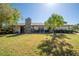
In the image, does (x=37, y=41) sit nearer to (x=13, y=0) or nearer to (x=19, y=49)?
(x=19, y=49)

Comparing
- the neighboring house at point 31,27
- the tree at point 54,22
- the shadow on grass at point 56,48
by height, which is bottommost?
the shadow on grass at point 56,48

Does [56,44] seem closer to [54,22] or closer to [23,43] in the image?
[54,22]

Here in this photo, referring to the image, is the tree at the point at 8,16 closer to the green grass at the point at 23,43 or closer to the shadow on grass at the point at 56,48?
the green grass at the point at 23,43

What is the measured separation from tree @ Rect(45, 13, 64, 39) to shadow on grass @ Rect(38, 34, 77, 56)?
0.16m

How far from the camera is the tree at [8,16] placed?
4.19 meters

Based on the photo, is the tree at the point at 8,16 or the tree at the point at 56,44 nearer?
the tree at the point at 56,44

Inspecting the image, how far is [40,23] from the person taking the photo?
13.5 ft

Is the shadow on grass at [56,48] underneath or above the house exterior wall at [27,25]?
underneath

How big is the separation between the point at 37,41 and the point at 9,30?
52cm

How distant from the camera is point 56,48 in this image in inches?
161

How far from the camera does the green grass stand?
408 centimetres

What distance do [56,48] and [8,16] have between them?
3.26 ft

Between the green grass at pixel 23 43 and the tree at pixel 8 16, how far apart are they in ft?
0.65

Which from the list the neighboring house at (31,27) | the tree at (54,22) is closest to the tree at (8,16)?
the neighboring house at (31,27)
